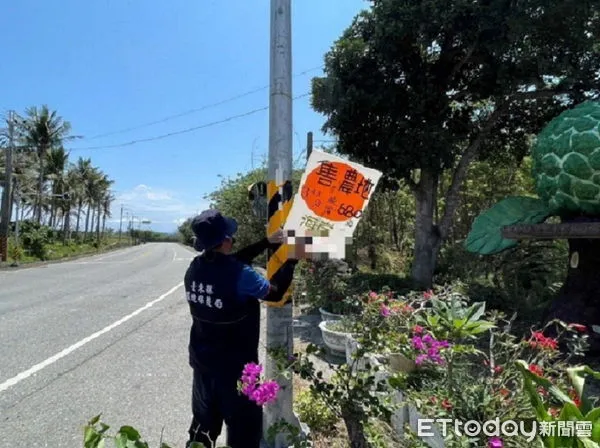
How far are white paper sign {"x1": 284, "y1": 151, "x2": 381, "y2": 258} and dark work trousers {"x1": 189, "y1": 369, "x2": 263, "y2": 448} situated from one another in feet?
3.11

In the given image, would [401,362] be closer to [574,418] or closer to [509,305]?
[574,418]

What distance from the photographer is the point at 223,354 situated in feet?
7.81

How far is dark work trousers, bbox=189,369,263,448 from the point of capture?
7.78ft

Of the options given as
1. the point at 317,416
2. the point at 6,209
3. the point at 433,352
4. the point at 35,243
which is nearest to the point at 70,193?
the point at 35,243

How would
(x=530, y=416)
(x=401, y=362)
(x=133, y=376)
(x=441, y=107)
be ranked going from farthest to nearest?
(x=441, y=107), (x=133, y=376), (x=401, y=362), (x=530, y=416)

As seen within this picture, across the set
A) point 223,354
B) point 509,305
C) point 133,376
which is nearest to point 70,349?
point 133,376

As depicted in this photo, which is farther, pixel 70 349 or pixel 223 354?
pixel 70 349

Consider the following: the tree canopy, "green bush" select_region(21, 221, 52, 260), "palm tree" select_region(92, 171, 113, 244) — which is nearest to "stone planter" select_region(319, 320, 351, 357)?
the tree canopy

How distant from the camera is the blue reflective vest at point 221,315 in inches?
91.0

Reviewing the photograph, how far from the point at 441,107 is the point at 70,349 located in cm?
759

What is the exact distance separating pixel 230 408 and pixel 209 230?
999mm

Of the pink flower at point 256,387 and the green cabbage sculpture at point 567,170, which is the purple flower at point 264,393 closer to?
the pink flower at point 256,387

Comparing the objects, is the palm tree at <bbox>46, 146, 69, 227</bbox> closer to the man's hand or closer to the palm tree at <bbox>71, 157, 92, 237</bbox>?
the palm tree at <bbox>71, 157, 92, 237</bbox>

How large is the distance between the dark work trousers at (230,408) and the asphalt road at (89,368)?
1.06 meters
